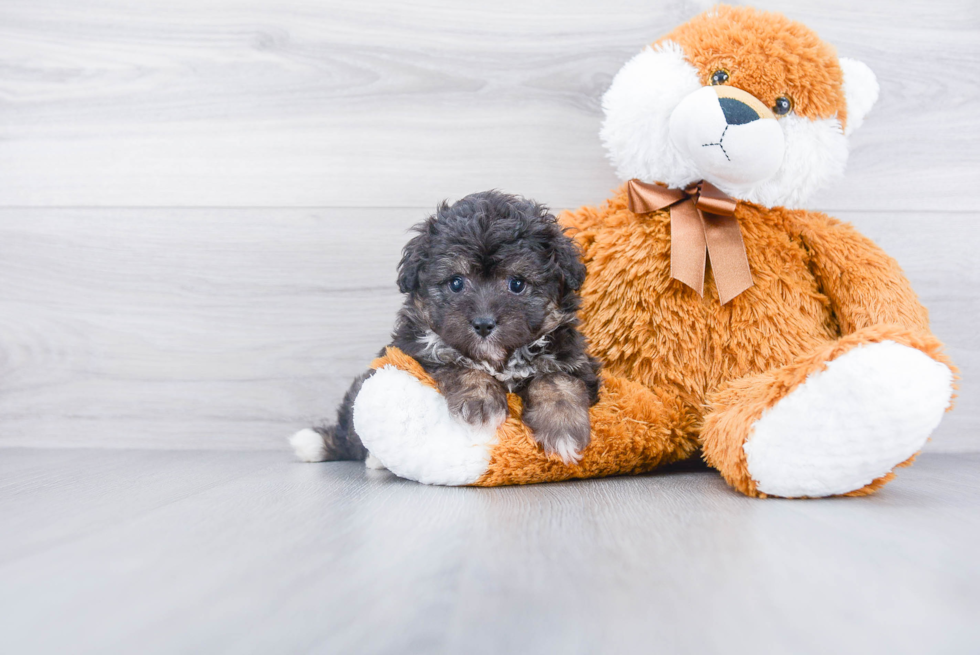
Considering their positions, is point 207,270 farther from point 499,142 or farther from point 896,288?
point 896,288

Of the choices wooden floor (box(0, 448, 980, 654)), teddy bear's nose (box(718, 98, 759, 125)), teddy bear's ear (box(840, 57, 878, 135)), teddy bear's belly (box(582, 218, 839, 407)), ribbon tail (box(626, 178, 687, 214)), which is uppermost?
teddy bear's ear (box(840, 57, 878, 135))

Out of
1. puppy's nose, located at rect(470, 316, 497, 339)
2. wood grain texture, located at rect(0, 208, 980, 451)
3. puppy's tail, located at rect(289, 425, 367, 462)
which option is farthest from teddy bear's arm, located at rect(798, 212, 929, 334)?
puppy's tail, located at rect(289, 425, 367, 462)

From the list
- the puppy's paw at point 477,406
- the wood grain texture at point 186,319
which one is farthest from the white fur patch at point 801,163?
the wood grain texture at point 186,319

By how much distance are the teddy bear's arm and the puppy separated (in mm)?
544

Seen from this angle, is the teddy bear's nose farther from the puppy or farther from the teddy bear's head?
the puppy

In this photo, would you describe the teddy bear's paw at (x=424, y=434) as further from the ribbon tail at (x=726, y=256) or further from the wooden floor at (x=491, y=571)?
the ribbon tail at (x=726, y=256)

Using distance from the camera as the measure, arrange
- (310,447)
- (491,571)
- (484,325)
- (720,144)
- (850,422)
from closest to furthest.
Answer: (491,571) < (850,422) < (484,325) < (720,144) < (310,447)

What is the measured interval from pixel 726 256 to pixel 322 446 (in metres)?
1.07

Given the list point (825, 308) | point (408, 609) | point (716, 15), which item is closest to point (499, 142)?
point (716, 15)

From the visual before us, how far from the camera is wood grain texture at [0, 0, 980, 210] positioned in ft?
6.00

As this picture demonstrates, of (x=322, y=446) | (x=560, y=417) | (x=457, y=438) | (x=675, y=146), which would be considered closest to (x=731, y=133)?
(x=675, y=146)

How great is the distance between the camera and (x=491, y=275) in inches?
49.9

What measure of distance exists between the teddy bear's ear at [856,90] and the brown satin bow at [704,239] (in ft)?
1.16

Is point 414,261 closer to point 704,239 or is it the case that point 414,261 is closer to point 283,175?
point 704,239
